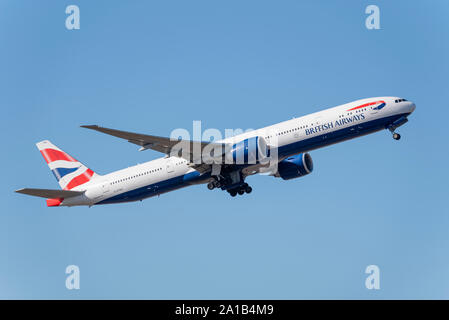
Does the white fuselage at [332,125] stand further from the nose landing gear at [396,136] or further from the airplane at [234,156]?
the nose landing gear at [396,136]

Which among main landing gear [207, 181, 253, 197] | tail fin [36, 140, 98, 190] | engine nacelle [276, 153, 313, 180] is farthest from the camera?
tail fin [36, 140, 98, 190]

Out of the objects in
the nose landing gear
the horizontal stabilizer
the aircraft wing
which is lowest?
the horizontal stabilizer

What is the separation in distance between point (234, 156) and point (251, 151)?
1356 millimetres

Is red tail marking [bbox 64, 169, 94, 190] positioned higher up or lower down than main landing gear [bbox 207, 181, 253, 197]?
higher up

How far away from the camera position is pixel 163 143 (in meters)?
46.8

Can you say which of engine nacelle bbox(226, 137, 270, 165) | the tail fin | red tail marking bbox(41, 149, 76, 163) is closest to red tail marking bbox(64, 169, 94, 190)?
the tail fin

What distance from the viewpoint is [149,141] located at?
46250 millimetres

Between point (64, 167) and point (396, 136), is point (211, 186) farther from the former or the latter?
point (396, 136)

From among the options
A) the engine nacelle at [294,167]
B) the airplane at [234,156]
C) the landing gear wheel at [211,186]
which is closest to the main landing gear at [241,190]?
the airplane at [234,156]

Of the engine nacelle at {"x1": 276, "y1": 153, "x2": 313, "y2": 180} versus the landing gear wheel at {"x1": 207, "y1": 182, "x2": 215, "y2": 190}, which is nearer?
the landing gear wheel at {"x1": 207, "y1": 182, "x2": 215, "y2": 190}

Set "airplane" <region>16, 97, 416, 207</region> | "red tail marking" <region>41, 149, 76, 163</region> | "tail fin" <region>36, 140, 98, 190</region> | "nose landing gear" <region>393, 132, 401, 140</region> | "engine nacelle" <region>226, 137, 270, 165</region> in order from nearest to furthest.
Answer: "engine nacelle" <region>226, 137, 270, 165</region> → "airplane" <region>16, 97, 416, 207</region> → "nose landing gear" <region>393, 132, 401, 140</region> → "tail fin" <region>36, 140, 98, 190</region> → "red tail marking" <region>41, 149, 76, 163</region>

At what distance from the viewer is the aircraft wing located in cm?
4447

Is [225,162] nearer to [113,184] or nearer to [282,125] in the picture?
[282,125]

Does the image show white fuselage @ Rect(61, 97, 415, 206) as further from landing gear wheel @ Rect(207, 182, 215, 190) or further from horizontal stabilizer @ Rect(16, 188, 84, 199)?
horizontal stabilizer @ Rect(16, 188, 84, 199)
